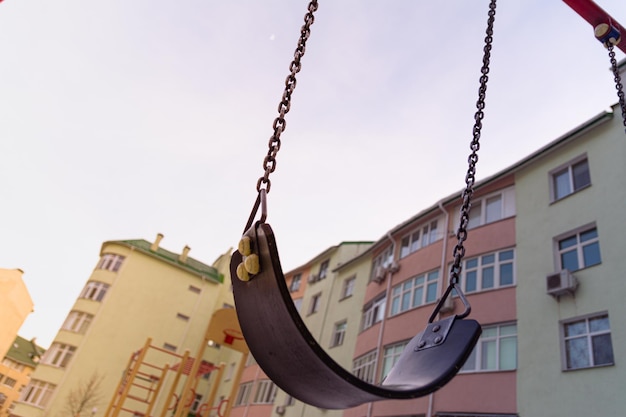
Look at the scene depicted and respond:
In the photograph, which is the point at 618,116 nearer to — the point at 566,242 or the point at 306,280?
the point at 566,242

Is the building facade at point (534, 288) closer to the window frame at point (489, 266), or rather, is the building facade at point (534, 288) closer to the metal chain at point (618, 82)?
the window frame at point (489, 266)

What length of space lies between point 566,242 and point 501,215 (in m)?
2.98

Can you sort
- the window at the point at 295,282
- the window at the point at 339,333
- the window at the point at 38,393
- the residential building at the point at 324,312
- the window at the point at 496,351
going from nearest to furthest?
1. the window at the point at 496,351
2. the residential building at the point at 324,312
3. the window at the point at 339,333
4. the window at the point at 38,393
5. the window at the point at 295,282

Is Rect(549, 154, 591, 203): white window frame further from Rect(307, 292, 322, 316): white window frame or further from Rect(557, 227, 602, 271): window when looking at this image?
Rect(307, 292, 322, 316): white window frame

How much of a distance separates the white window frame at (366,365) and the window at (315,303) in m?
7.17

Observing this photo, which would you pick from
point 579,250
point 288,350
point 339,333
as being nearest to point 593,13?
point 288,350

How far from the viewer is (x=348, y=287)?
1003 inches

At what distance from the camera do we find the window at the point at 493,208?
54.0ft

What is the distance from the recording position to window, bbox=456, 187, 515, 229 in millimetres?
16469

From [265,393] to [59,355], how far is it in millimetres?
14771

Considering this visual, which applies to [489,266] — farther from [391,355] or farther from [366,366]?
[366,366]

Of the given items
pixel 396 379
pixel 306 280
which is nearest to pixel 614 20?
pixel 396 379

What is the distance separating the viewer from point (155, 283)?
36.1 metres

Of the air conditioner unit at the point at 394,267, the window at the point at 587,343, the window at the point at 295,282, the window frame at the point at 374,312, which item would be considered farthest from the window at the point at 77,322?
the window at the point at 587,343
